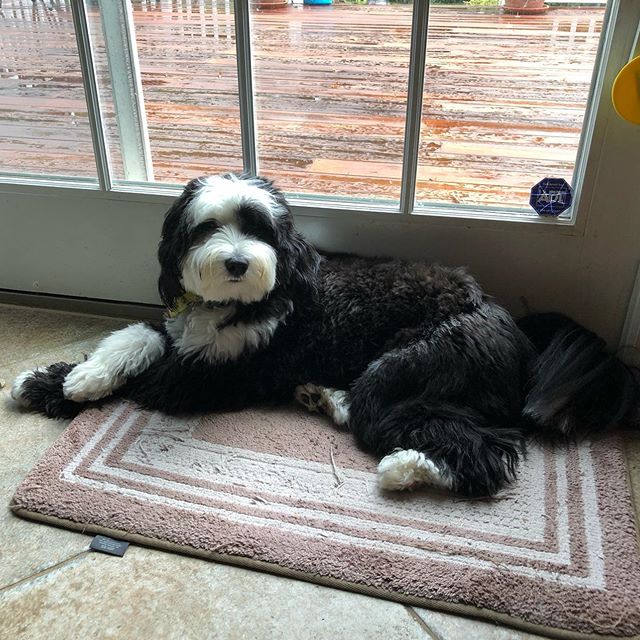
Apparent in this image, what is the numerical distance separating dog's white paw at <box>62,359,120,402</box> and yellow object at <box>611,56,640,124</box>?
145 cm

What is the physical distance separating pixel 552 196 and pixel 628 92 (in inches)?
13.6

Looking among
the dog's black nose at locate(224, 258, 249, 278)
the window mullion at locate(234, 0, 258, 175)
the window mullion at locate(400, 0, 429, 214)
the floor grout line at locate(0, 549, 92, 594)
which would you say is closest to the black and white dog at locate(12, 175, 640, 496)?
the dog's black nose at locate(224, 258, 249, 278)

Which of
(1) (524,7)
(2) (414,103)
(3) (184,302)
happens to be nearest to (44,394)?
(3) (184,302)

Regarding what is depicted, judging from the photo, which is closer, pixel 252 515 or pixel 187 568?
pixel 187 568

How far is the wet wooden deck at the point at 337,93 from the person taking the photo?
67.3 inches

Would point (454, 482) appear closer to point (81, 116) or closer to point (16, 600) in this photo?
point (16, 600)

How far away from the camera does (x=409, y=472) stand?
144 centimetres

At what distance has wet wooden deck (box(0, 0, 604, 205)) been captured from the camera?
1.71 metres

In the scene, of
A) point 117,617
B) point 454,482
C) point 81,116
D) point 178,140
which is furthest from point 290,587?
point 81,116

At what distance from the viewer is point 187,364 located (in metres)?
1.70

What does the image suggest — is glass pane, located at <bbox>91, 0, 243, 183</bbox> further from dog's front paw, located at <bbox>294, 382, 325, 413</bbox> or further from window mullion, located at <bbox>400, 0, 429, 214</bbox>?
dog's front paw, located at <bbox>294, 382, 325, 413</bbox>

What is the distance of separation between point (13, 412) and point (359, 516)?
→ 998 millimetres

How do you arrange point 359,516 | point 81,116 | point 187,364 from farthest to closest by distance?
1. point 81,116
2. point 187,364
3. point 359,516

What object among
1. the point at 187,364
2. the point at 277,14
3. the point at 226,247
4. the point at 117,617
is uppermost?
the point at 277,14
